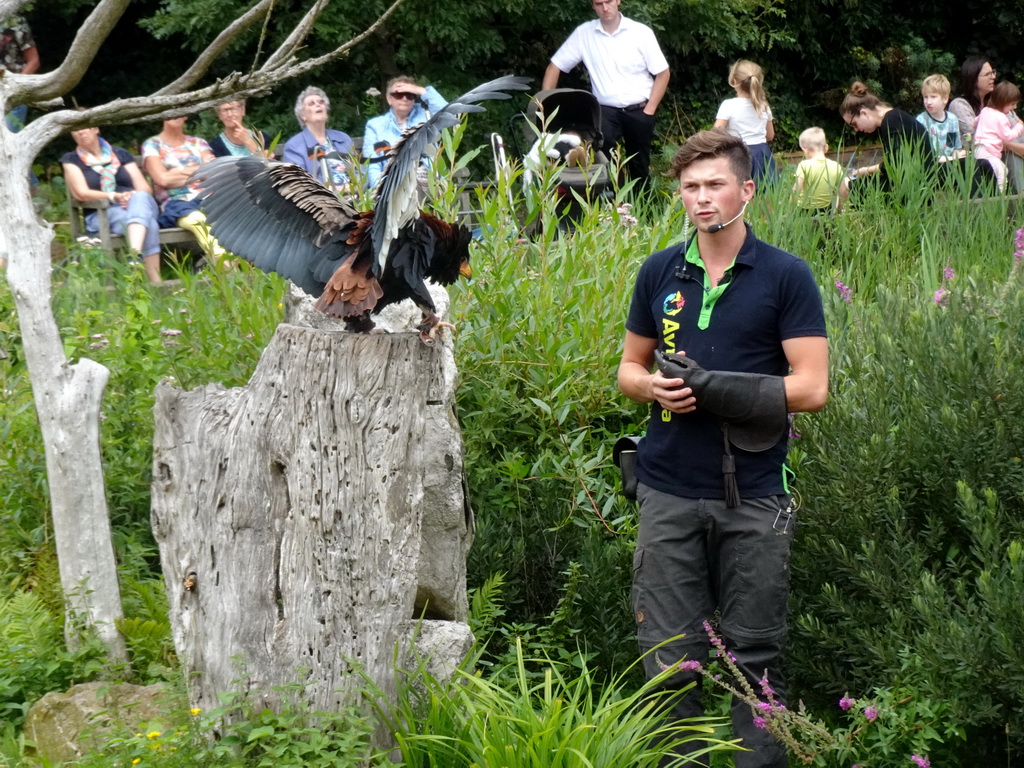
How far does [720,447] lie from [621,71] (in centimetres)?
594

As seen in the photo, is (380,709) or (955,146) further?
(955,146)

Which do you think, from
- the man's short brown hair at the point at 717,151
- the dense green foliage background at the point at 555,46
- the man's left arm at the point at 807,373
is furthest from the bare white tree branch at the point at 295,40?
the dense green foliage background at the point at 555,46

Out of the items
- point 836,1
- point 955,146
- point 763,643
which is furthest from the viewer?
point 836,1

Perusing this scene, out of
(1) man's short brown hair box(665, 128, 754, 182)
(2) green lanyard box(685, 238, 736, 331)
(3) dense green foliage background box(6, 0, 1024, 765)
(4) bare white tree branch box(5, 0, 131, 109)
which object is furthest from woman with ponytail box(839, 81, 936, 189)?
(4) bare white tree branch box(5, 0, 131, 109)

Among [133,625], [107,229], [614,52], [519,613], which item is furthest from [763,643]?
[614,52]

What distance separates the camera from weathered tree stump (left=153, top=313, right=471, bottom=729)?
2768 mm

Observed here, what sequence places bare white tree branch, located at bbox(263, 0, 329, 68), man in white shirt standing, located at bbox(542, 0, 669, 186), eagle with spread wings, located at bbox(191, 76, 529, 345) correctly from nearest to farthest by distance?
eagle with spread wings, located at bbox(191, 76, 529, 345)
bare white tree branch, located at bbox(263, 0, 329, 68)
man in white shirt standing, located at bbox(542, 0, 669, 186)

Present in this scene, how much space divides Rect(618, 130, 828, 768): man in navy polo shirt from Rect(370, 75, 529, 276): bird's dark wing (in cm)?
54

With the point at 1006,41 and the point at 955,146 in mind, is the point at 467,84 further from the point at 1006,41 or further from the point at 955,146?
the point at 1006,41

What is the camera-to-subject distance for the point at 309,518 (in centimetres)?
280

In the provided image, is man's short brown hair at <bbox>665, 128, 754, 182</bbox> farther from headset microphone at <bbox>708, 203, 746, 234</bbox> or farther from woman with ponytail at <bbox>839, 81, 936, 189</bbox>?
woman with ponytail at <bbox>839, 81, 936, 189</bbox>

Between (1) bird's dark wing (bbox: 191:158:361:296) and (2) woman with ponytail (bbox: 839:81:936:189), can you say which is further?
(2) woman with ponytail (bbox: 839:81:936:189)

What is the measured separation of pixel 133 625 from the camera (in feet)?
12.0

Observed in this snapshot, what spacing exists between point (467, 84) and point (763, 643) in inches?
305
